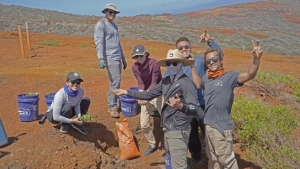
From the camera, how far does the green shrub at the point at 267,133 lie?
13.3 feet

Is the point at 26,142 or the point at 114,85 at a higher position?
the point at 114,85

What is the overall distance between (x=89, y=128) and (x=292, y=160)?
3160 millimetres

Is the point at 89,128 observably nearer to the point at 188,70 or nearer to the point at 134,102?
the point at 134,102

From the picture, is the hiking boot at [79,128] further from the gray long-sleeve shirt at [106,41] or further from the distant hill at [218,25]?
the distant hill at [218,25]

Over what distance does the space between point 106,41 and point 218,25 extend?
4183 centimetres

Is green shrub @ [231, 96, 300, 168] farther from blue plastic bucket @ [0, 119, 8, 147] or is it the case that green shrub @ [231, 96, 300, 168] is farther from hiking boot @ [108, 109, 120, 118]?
blue plastic bucket @ [0, 119, 8, 147]

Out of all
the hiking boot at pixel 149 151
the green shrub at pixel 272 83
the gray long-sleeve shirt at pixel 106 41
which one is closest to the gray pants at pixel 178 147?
the hiking boot at pixel 149 151

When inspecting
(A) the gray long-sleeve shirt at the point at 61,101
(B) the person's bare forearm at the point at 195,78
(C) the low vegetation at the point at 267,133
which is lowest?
(C) the low vegetation at the point at 267,133

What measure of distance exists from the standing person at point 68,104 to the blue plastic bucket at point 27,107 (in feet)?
1.75

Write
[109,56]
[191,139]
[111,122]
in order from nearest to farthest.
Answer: [191,139] < [109,56] < [111,122]

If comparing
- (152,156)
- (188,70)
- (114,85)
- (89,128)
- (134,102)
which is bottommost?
(152,156)

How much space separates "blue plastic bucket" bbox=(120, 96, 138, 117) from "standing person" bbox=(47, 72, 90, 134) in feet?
2.94

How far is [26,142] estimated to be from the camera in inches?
180

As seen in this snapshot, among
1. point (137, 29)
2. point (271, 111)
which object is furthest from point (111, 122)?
point (137, 29)
